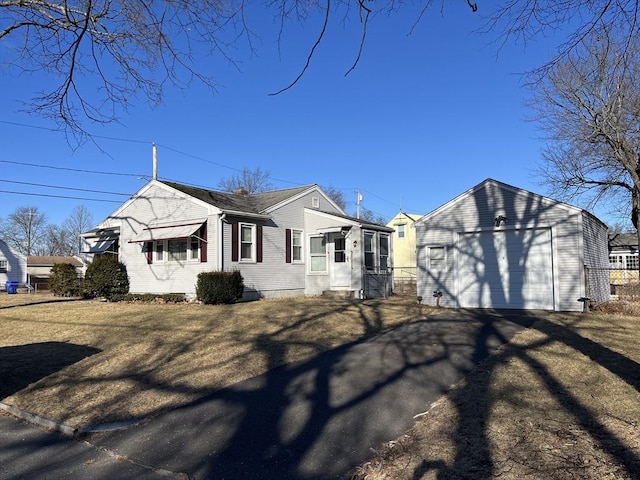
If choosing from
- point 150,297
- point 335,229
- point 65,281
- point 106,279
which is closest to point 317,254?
point 335,229

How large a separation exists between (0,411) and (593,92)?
20.1m

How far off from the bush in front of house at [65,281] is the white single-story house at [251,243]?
8.03ft

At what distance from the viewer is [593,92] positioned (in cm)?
1800

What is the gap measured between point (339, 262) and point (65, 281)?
1327 centimetres

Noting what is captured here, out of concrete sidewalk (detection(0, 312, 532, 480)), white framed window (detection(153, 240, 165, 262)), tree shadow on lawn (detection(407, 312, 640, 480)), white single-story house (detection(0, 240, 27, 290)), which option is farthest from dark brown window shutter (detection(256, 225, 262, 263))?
white single-story house (detection(0, 240, 27, 290))

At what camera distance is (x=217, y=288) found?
53.1 feet

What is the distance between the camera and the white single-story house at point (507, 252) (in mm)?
13484

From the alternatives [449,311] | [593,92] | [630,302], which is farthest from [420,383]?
[593,92]

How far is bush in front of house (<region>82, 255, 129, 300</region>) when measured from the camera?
20.1 meters

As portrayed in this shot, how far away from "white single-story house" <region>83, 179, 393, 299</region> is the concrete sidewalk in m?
10.5

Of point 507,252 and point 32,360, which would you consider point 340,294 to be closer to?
point 507,252

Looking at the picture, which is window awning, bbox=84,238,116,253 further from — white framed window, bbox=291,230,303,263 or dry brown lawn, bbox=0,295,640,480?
Answer: white framed window, bbox=291,230,303,263

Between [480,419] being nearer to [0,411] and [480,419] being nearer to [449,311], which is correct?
[0,411]

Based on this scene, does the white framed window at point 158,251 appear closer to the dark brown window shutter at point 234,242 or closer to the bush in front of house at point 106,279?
the bush in front of house at point 106,279
